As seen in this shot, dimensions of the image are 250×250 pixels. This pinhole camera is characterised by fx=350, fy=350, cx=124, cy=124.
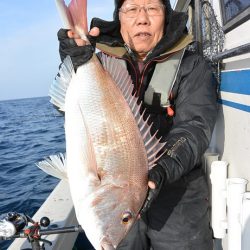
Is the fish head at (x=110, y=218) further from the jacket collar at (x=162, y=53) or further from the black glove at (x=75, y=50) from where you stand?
the jacket collar at (x=162, y=53)

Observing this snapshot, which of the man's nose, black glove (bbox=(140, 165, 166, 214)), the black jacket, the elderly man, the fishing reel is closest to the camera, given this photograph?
black glove (bbox=(140, 165, 166, 214))

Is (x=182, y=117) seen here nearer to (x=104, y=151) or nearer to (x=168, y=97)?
(x=168, y=97)

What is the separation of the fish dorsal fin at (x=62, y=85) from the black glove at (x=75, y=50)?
10 cm

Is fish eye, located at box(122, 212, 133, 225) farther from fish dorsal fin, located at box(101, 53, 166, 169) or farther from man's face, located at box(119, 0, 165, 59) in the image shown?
man's face, located at box(119, 0, 165, 59)

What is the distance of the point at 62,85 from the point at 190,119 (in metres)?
0.99

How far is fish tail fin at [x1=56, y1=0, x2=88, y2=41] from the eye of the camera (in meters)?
2.25

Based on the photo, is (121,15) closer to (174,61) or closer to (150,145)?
(174,61)

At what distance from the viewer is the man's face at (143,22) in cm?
299

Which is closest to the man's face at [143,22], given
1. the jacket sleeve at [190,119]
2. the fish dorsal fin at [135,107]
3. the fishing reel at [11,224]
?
the jacket sleeve at [190,119]

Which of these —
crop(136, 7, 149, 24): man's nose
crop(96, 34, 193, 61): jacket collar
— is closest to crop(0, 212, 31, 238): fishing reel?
crop(96, 34, 193, 61): jacket collar

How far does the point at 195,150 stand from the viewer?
8.14 ft

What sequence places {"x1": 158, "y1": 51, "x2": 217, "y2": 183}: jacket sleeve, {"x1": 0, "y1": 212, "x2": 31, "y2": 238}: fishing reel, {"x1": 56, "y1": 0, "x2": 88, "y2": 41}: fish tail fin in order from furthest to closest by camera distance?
{"x1": 0, "y1": 212, "x2": 31, "y2": 238}: fishing reel < {"x1": 158, "y1": 51, "x2": 217, "y2": 183}: jacket sleeve < {"x1": 56, "y1": 0, "x2": 88, "y2": 41}: fish tail fin

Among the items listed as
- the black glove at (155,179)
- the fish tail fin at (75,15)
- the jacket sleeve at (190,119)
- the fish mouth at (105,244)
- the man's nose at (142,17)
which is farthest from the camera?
the man's nose at (142,17)

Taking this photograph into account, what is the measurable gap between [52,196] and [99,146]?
2.99 m
